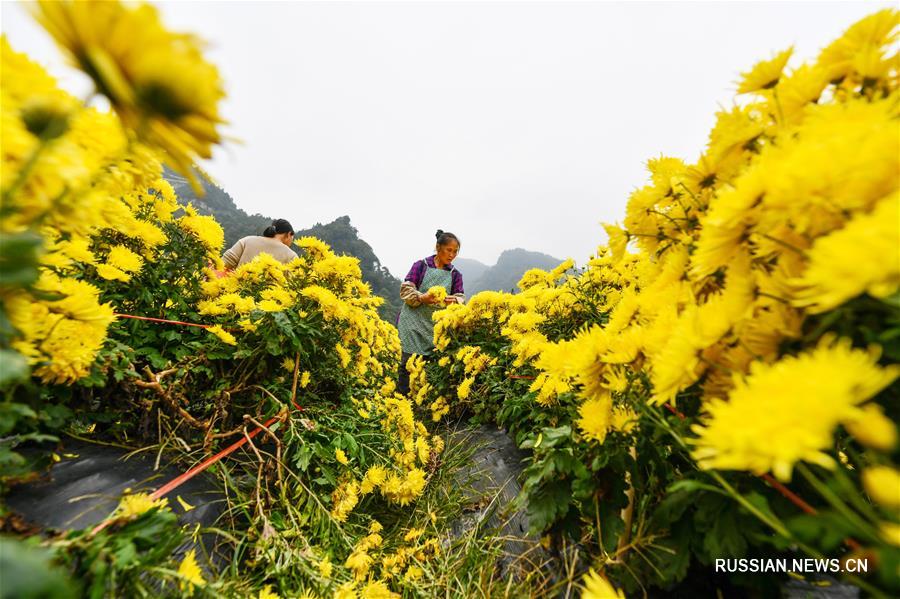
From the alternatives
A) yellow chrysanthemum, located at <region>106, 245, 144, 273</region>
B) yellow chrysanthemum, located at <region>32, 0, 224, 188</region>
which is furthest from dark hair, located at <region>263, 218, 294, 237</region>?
yellow chrysanthemum, located at <region>32, 0, 224, 188</region>

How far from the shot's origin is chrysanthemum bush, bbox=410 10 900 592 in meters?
0.36

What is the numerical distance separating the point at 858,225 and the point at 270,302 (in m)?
2.07

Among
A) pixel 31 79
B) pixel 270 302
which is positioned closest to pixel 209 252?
pixel 270 302

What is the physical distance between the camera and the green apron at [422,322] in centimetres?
466

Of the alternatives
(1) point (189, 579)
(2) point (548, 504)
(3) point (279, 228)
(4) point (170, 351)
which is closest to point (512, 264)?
(3) point (279, 228)

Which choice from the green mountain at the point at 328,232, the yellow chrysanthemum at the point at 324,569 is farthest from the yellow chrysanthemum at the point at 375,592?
the green mountain at the point at 328,232

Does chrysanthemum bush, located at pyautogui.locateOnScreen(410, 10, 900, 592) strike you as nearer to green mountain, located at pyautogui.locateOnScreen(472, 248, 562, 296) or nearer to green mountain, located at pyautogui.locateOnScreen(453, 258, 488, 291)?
green mountain, located at pyautogui.locateOnScreen(472, 248, 562, 296)

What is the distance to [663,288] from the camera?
810mm

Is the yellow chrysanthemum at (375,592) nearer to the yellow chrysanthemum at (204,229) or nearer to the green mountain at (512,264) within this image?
the yellow chrysanthemum at (204,229)

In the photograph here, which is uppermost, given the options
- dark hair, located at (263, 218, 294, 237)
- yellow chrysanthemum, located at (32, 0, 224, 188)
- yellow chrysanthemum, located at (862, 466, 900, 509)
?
dark hair, located at (263, 218, 294, 237)

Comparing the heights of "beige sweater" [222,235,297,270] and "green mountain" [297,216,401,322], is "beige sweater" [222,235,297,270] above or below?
below

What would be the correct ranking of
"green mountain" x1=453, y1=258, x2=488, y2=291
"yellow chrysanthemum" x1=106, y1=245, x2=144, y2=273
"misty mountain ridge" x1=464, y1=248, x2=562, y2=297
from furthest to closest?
1. "green mountain" x1=453, y1=258, x2=488, y2=291
2. "misty mountain ridge" x1=464, y1=248, x2=562, y2=297
3. "yellow chrysanthemum" x1=106, y1=245, x2=144, y2=273

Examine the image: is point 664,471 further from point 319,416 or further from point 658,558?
point 319,416

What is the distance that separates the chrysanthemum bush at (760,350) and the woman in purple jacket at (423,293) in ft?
11.6
